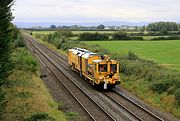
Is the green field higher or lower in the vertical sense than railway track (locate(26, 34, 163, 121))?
lower

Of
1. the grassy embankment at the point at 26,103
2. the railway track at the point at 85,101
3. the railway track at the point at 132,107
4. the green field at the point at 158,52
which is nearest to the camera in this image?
the grassy embankment at the point at 26,103

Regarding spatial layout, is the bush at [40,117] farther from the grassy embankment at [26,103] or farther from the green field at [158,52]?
the green field at [158,52]

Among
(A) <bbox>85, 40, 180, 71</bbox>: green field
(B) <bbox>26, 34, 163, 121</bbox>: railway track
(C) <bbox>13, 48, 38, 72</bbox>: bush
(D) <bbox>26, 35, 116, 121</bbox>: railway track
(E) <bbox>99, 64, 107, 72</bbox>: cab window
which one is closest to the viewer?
(B) <bbox>26, 34, 163, 121</bbox>: railway track

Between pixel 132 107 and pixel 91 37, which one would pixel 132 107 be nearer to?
pixel 132 107

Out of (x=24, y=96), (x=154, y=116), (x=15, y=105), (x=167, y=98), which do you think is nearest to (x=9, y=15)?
(x=15, y=105)

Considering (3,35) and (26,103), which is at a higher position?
(3,35)

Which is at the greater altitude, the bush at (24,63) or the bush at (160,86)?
the bush at (24,63)

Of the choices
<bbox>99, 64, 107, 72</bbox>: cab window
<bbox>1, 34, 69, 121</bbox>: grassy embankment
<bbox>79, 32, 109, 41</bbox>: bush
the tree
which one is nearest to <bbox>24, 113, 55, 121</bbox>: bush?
<bbox>1, 34, 69, 121</bbox>: grassy embankment

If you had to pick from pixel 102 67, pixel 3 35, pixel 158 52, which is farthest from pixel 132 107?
pixel 158 52

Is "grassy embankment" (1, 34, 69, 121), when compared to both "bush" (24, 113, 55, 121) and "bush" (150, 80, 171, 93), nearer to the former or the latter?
"bush" (24, 113, 55, 121)

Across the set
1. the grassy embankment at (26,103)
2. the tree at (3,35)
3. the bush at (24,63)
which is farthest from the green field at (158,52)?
the tree at (3,35)

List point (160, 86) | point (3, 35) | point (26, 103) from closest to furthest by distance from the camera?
point (3, 35) → point (26, 103) → point (160, 86)

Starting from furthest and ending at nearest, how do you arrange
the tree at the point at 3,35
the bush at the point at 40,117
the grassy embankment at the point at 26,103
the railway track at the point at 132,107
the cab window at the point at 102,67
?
the cab window at the point at 102,67
the railway track at the point at 132,107
the grassy embankment at the point at 26,103
the bush at the point at 40,117
the tree at the point at 3,35

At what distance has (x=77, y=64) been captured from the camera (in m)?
38.4
